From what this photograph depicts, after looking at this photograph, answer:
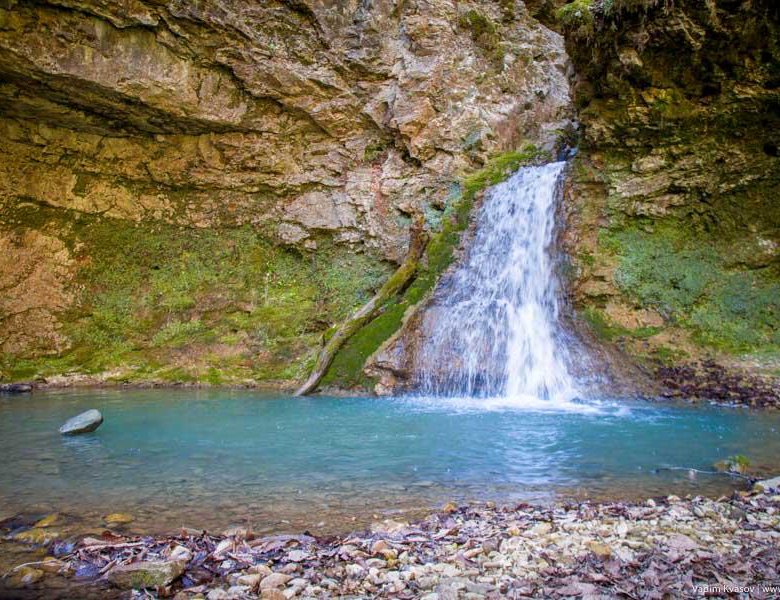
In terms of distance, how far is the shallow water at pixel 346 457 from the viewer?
11.6 feet

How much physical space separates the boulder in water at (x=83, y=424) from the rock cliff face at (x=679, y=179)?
7904mm

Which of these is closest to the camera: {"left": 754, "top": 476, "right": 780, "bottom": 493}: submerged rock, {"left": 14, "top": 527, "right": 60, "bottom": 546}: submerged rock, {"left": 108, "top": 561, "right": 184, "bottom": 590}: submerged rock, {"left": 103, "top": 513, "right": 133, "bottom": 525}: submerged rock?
{"left": 108, "top": 561, "right": 184, "bottom": 590}: submerged rock

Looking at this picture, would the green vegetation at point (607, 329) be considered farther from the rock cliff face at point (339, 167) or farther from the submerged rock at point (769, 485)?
the submerged rock at point (769, 485)

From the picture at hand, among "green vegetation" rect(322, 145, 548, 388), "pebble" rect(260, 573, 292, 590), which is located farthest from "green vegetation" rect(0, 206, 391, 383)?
"pebble" rect(260, 573, 292, 590)

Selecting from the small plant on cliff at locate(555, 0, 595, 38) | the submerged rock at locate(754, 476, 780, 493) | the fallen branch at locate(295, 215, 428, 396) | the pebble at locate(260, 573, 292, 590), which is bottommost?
the pebble at locate(260, 573, 292, 590)

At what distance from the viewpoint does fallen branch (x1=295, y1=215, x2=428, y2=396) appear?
9.69 meters

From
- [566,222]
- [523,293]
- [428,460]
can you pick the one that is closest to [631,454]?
[428,460]

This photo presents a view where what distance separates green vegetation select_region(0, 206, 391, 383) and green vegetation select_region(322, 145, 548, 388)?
1.56 metres

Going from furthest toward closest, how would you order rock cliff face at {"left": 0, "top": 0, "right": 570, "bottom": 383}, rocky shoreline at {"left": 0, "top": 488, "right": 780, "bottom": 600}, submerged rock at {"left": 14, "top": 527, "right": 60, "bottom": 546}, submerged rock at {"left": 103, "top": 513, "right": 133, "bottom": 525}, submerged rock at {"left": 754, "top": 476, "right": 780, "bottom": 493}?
rock cliff face at {"left": 0, "top": 0, "right": 570, "bottom": 383}, submerged rock at {"left": 754, "top": 476, "right": 780, "bottom": 493}, submerged rock at {"left": 103, "top": 513, "right": 133, "bottom": 525}, submerged rock at {"left": 14, "top": 527, "right": 60, "bottom": 546}, rocky shoreline at {"left": 0, "top": 488, "right": 780, "bottom": 600}

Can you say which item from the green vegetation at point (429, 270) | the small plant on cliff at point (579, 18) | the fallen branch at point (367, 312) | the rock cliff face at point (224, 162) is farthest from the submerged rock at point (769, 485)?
the rock cliff face at point (224, 162)

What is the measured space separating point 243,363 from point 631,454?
335 inches

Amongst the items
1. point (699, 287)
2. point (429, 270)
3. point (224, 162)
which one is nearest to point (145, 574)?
point (429, 270)

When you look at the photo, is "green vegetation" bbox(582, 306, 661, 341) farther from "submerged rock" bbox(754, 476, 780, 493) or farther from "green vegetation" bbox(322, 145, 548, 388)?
A: "submerged rock" bbox(754, 476, 780, 493)

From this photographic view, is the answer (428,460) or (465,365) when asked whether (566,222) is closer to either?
(465,365)
